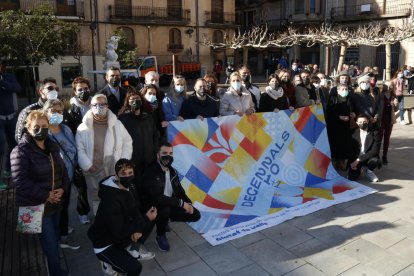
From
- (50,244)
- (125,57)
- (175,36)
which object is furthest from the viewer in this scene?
(175,36)

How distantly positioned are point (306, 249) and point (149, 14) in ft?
97.2

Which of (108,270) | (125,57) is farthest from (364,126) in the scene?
(125,57)

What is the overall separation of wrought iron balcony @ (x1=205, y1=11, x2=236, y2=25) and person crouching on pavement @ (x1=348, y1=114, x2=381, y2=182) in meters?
28.6

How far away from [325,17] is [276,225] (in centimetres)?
3028

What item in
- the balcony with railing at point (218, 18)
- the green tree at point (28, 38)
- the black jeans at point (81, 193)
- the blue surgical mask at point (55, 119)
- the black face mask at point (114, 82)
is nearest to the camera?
the blue surgical mask at point (55, 119)

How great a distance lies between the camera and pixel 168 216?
4406mm

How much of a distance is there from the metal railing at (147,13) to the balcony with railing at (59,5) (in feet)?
8.09

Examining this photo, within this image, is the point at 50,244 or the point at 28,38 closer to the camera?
the point at 50,244

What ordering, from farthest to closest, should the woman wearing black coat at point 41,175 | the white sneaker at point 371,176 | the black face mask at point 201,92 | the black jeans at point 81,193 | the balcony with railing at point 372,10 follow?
1. the balcony with railing at point 372,10
2. the white sneaker at point 371,176
3. the black face mask at point 201,92
4. the black jeans at point 81,193
5. the woman wearing black coat at point 41,175

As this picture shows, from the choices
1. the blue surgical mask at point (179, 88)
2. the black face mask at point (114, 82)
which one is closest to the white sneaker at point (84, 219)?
the black face mask at point (114, 82)

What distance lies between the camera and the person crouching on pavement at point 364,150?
21.6ft

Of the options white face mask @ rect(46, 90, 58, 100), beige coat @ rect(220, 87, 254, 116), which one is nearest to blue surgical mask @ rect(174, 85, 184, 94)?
beige coat @ rect(220, 87, 254, 116)

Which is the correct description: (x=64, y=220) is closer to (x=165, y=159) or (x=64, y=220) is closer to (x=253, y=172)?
(x=165, y=159)

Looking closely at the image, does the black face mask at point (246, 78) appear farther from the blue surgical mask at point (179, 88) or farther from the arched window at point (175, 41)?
the arched window at point (175, 41)
